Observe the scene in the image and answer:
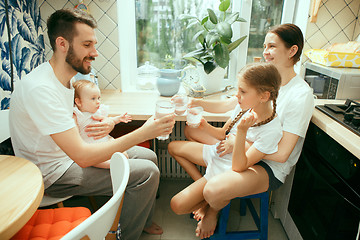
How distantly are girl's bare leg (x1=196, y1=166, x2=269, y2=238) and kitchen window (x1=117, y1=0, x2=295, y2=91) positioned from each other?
4.33 feet

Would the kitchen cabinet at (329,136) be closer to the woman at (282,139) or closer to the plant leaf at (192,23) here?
the woman at (282,139)

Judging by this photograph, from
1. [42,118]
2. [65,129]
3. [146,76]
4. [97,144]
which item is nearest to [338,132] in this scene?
[97,144]

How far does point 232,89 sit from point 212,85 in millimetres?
267

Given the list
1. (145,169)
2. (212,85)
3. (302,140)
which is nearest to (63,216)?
(145,169)

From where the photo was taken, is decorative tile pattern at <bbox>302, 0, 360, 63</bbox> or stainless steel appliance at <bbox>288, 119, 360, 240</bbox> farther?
decorative tile pattern at <bbox>302, 0, 360, 63</bbox>

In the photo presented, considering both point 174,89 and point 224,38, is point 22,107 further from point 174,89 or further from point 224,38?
point 224,38

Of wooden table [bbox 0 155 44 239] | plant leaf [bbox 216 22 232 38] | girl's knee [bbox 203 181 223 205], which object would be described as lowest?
girl's knee [bbox 203 181 223 205]

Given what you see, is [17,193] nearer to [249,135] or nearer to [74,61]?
[74,61]

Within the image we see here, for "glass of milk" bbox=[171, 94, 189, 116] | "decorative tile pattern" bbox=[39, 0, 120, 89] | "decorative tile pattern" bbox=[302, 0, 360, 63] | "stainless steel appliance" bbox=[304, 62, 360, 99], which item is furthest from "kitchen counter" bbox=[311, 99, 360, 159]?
"decorative tile pattern" bbox=[39, 0, 120, 89]

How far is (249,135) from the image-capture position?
1.52 m

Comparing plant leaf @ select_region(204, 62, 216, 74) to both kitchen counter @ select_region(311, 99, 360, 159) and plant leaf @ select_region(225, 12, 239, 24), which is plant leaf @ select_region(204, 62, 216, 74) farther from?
kitchen counter @ select_region(311, 99, 360, 159)

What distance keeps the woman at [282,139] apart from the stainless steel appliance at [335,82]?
Result: 48cm

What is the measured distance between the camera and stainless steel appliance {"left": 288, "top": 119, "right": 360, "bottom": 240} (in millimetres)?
1198

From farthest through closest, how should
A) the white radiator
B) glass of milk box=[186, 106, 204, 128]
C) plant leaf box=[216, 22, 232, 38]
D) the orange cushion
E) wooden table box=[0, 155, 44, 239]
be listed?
the white radiator, plant leaf box=[216, 22, 232, 38], glass of milk box=[186, 106, 204, 128], the orange cushion, wooden table box=[0, 155, 44, 239]
